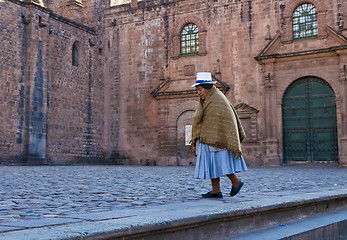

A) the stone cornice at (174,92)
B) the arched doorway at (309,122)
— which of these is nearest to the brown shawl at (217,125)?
the arched doorway at (309,122)

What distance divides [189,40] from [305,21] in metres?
5.52

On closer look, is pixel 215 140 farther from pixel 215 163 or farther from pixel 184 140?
pixel 184 140

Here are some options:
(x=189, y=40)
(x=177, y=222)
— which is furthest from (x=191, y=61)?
(x=177, y=222)

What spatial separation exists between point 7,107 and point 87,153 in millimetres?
5185

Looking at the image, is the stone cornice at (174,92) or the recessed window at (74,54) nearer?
the stone cornice at (174,92)

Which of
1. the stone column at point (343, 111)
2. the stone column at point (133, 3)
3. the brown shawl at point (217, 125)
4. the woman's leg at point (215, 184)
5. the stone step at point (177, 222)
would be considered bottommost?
the stone step at point (177, 222)


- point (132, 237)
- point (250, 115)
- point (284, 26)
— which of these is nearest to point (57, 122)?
point (250, 115)

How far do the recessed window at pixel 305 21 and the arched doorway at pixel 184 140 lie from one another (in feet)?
19.8

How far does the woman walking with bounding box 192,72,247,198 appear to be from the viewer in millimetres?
5734

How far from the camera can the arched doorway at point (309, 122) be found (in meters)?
20.1

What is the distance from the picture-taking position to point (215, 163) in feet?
18.9

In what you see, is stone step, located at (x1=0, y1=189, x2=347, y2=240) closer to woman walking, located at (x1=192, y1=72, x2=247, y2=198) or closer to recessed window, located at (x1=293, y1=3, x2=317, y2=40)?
woman walking, located at (x1=192, y1=72, x2=247, y2=198)

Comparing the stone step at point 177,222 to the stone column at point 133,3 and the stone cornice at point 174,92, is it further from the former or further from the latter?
the stone column at point 133,3

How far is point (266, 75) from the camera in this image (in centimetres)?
2141
